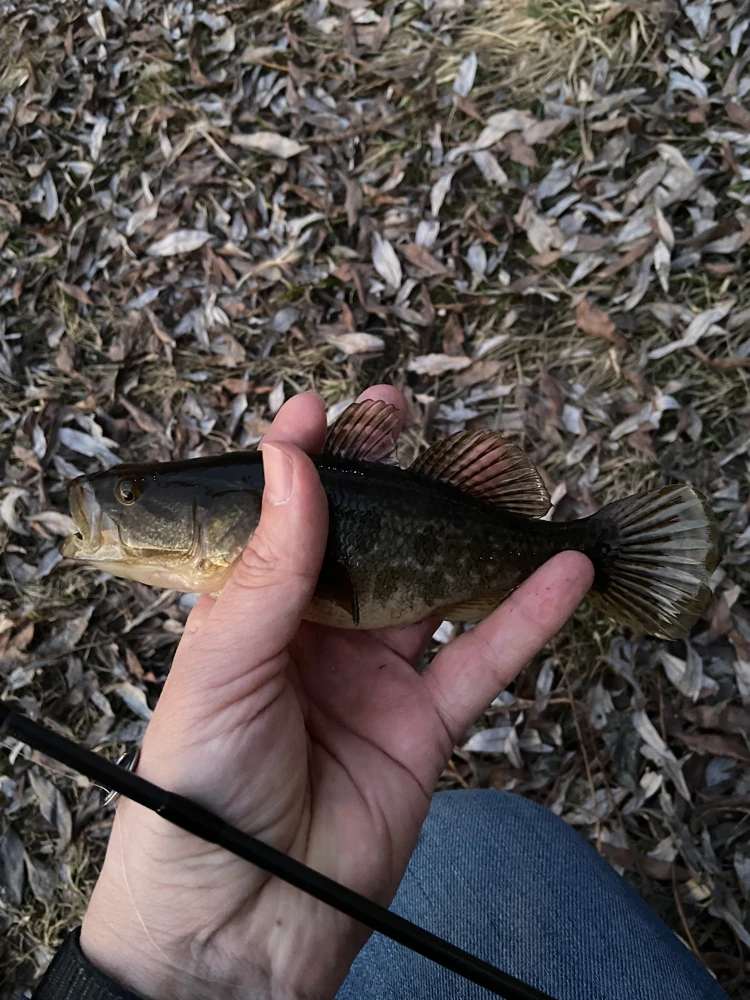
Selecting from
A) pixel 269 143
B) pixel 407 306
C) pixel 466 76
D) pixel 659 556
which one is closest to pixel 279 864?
pixel 659 556

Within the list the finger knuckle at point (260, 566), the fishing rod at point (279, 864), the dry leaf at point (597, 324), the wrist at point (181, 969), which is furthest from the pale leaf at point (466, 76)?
the wrist at point (181, 969)

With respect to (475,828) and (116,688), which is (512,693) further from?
(116,688)

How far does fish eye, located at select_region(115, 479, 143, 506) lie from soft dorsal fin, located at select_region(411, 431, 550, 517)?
91 centimetres

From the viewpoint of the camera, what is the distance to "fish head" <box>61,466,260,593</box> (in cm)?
224

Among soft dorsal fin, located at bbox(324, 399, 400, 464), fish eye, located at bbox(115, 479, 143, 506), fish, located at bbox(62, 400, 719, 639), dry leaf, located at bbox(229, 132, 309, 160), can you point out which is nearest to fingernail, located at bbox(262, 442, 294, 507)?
fish, located at bbox(62, 400, 719, 639)

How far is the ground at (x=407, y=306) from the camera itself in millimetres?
3217

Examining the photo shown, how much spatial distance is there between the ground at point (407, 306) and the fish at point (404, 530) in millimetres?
1017

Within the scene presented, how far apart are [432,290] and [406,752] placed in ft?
8.24

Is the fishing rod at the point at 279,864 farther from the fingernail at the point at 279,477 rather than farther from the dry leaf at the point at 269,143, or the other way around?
the dry leaf at the point at 269,143

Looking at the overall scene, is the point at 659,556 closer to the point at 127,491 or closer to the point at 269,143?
the point at 127,491

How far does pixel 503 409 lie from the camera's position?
3666mm

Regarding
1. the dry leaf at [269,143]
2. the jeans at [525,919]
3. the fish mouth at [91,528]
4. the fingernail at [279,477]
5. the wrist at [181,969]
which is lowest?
the jeans at [525,919]

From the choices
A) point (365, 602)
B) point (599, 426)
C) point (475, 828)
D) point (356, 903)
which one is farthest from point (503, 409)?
point (356, 903)

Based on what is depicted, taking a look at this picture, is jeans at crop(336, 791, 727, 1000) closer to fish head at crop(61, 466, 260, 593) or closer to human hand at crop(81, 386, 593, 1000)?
human hand at crop(81, 386, 593, 1000)
